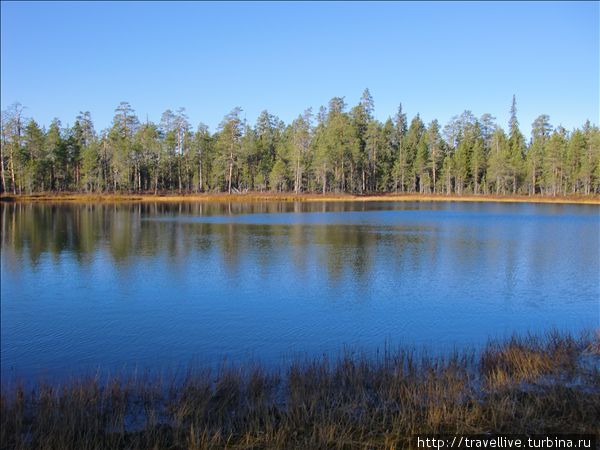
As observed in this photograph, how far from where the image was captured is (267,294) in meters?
19.3

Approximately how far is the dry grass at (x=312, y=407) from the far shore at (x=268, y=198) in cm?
7755

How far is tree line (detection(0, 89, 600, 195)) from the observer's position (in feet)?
295

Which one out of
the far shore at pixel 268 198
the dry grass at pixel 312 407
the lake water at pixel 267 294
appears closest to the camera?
the dry grass at pixel 312 407

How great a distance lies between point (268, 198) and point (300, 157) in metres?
15.4

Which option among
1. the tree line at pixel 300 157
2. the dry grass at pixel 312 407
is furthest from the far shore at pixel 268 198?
the dry grass at pixel 312 407

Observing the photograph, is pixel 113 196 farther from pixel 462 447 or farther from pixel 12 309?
pixel 462 447

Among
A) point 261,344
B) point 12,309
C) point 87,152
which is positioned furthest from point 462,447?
point 87,152

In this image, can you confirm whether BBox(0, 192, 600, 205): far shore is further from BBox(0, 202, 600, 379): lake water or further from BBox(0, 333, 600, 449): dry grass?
BBox(0, 333, 600, 449): dry grass

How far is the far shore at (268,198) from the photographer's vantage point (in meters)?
80.2

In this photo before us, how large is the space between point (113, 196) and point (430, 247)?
64581mm

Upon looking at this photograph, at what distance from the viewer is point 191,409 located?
24.6ft

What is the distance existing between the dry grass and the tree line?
276 feet

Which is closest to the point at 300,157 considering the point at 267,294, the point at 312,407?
the point at 267,294

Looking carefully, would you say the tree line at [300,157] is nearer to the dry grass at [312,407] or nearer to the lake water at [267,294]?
the lake water at [267,294]
